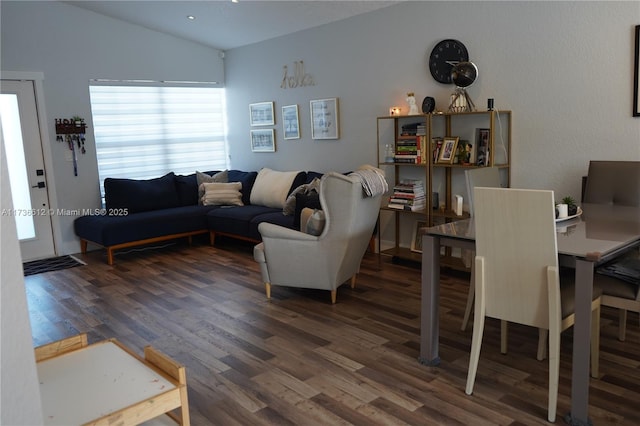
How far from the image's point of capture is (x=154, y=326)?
3.68 m

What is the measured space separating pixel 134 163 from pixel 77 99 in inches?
39.9

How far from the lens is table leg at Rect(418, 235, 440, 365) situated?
2.78 meters

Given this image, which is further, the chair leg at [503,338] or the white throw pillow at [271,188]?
the white throw pillow at [271,188]

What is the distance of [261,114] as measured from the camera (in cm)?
679

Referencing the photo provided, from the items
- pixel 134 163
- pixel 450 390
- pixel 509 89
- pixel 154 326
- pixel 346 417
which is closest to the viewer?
pixel 346 417

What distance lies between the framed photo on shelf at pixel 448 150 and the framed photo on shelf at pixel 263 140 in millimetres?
Answer: 2664

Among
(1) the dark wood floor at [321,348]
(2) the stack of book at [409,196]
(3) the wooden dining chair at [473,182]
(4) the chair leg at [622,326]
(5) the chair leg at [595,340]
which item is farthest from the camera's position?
(2) the stack of book at [409,196]

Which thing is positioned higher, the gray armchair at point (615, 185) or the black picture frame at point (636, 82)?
the black picture frame at point (636, 82)

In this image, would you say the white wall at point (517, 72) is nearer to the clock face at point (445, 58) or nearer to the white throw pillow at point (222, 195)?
the clock face at point (445, 58)

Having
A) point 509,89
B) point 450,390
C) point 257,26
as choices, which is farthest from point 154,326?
point 257,26

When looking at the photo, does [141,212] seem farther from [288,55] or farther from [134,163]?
[288,55]

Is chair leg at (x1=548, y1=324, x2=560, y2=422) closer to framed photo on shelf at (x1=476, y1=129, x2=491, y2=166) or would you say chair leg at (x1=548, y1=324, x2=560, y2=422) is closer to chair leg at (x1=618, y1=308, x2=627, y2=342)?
chair leg at (x1=618, y1=308, x2=627, y2=342)

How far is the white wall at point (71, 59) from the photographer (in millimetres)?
5547

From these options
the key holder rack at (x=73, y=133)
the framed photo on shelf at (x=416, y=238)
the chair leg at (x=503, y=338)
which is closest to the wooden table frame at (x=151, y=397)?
the chair leg at (x=503, y=338)
